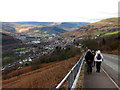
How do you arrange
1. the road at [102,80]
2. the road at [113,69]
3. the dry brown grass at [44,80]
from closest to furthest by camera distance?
the dry brown grass at [44,80], the road at [102,80], the road at [113,69]

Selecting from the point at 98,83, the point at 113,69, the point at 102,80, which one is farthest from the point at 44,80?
the point at 113,69

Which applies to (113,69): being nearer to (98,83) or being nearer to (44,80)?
(98,83)

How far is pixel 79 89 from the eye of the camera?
964cm

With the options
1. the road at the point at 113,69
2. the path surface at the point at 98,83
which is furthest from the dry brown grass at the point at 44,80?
the road at the point at 113,69

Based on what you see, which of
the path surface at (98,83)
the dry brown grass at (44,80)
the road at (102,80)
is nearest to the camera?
the dry brown grass at (44,80)

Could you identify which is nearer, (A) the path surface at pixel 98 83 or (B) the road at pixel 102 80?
(A) the path surface at pixel 98 83

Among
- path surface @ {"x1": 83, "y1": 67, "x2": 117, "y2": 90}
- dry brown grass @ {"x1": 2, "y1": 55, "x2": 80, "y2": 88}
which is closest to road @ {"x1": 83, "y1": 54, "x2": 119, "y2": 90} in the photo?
path surface @ {"x1": 83, "y1": 67, "x2": 117, "y2": 90}

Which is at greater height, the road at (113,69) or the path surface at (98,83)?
the path surface at (98,83)

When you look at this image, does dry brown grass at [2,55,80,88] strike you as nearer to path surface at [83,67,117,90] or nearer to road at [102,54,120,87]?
path surface at [83,67,117,90]

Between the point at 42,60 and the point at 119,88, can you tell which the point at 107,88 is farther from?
the point at 42,60

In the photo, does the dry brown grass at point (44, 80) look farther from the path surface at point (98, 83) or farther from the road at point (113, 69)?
the road at point (113, 69)

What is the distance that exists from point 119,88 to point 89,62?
5487mm

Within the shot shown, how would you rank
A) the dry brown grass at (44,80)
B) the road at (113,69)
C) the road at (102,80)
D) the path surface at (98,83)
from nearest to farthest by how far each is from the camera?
the dry brown grass at (44,80), the path surface at (98,83), the road at (102,80), the road at (113,69)

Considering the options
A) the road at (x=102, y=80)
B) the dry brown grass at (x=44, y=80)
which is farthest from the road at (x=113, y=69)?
the dry brown grass at (x=44, y=80)
